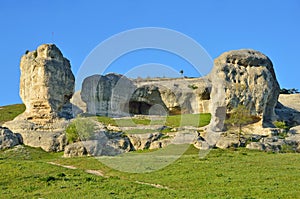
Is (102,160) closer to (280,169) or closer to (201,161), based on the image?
(201,161)

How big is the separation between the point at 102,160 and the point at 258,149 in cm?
1526

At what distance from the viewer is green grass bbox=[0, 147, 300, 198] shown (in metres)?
27.0

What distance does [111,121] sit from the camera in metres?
62.7

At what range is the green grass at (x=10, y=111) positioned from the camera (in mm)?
72438

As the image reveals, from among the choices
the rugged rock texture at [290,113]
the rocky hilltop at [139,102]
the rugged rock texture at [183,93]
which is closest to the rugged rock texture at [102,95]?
the rocky hilltop at [139,102]

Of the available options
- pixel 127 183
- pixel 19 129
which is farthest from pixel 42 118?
pixel 127 183

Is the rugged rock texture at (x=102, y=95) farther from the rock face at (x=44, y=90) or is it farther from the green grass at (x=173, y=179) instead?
the green grass at (x=173, y=179)

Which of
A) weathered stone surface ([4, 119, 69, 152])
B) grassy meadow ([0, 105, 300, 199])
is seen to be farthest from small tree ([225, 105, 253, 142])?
weathered stone surface ([4, 119, 69, 152])

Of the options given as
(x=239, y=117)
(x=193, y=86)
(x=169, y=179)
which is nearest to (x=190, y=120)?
(x=239, y=117)

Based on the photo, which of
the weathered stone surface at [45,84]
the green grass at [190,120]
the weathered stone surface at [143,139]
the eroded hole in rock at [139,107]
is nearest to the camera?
the weathered stone surface at [143,139]

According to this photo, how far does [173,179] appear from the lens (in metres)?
31.4

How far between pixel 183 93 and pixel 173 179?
4960 centimetres

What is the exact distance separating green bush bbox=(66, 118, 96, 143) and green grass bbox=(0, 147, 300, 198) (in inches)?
379

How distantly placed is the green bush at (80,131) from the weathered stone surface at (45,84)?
8155mm
